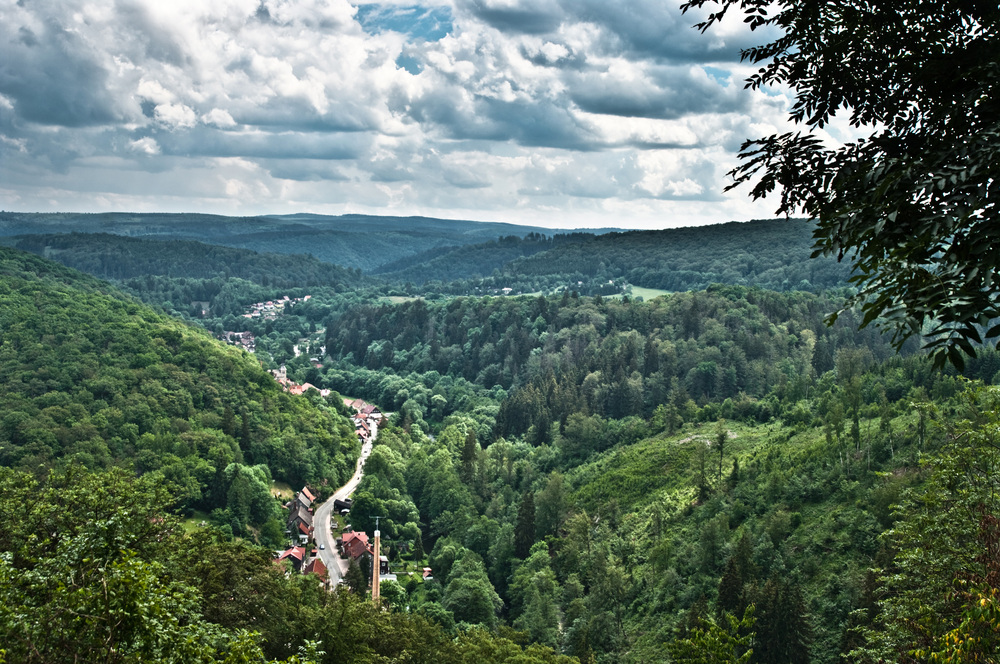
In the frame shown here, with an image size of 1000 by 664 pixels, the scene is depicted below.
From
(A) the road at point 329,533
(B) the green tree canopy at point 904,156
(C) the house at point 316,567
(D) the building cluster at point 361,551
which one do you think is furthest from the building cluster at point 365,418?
(B) the green tree canopy at point 904,156

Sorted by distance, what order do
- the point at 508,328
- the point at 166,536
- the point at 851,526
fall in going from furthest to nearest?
the point at 508,328 < the point at 851,526 < the point at 166,536

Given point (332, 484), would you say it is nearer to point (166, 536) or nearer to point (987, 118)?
point (166, 536)

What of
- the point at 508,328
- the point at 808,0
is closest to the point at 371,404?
the point at 508,328

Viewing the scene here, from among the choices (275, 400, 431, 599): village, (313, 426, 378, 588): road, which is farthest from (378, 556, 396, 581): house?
(313, 426, 378, 588): road

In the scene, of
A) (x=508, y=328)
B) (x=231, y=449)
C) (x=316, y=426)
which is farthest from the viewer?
(x=508, y=328)

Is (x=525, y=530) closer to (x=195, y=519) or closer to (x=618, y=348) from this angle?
(x=195, y=519)

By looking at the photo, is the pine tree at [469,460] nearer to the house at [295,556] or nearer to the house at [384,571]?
the house at [384,571]
